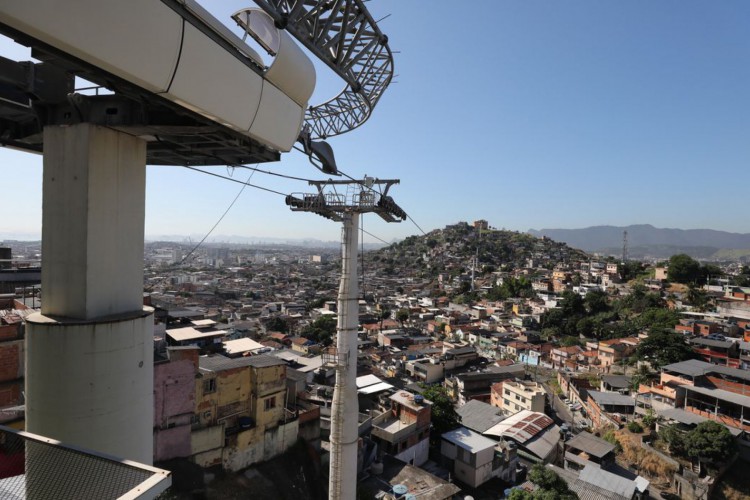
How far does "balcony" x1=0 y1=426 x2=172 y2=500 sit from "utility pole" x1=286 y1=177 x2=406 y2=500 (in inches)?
195

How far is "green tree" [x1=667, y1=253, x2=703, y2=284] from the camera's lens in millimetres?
40312

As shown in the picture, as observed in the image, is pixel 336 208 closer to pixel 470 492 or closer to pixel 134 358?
pixel 134 358

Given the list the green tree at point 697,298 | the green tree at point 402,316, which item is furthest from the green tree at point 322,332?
the green tree at point 697,298

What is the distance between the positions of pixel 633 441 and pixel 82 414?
67.1 ft

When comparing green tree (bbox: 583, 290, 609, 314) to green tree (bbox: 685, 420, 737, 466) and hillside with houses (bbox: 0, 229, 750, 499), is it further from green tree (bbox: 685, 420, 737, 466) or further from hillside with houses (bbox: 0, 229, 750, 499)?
green tree (bbox: 685, 420, 737, 466)

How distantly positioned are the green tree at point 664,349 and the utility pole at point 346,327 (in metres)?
22.4

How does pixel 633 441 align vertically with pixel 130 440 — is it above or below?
below

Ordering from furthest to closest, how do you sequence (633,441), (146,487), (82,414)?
(633,441), (82,414), (146,487)

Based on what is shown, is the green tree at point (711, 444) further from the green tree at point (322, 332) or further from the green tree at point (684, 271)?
the green tree at point (684, 271)

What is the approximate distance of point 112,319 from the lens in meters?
2.33

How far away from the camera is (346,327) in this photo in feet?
22.6

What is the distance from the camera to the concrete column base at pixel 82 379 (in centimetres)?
223

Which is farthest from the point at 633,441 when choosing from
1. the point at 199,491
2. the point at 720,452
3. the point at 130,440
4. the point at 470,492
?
the point at 130,440

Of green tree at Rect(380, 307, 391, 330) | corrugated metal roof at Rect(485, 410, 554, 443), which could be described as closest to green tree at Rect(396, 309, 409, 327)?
green tree at Rect(380, 307, 391, 330)
